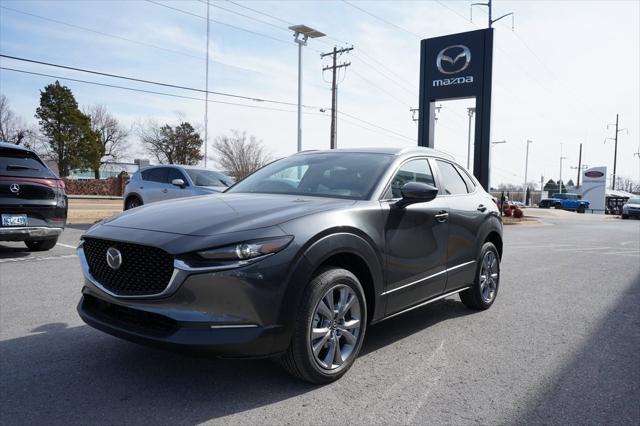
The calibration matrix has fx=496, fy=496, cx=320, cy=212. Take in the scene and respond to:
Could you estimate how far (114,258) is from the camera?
3152 millimetres

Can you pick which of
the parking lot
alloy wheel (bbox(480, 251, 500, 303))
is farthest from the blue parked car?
alloy wheel (bbox(480, 251, 500, 303))

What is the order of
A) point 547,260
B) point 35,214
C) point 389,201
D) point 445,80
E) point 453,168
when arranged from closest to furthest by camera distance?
1. point 389,201
2. point 453,168
3. point 35,214
4. point 547,260
5. point 445,80

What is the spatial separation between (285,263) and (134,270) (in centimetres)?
95

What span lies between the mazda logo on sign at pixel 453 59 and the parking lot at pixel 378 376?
54.6 ft

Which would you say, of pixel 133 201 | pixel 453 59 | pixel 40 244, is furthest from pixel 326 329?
pixel 453 59

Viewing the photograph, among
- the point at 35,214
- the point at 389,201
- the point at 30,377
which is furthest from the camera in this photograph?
the point at 35,214

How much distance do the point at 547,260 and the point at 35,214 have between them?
30.6 ft

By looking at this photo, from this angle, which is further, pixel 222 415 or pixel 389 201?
pixel 389 201

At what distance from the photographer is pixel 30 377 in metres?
3.35

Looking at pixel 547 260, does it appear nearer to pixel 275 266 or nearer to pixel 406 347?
pixel 406 347

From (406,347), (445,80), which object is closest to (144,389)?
(406,347)

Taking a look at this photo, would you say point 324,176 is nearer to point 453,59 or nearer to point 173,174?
point 173,174

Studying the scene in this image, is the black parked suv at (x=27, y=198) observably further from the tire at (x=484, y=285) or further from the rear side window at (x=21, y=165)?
the tire at (x=484, y=285)

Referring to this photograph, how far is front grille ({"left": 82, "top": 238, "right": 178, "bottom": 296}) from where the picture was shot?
2939 mm
